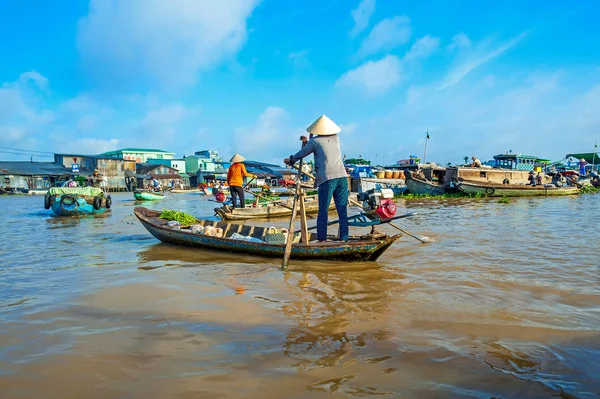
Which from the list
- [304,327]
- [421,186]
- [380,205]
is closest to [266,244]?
[380,205]

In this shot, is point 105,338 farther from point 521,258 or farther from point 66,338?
point 521,258

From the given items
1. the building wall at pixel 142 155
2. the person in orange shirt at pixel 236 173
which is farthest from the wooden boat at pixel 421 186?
the building wall at pixel 142 155

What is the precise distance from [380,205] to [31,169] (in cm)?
4695

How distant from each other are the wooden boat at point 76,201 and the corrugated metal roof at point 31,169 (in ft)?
98.6

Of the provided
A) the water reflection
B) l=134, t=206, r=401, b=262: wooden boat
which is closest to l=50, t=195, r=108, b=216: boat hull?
l=134, t=206, r=401, b=262: wooden boat

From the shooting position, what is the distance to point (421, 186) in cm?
2514

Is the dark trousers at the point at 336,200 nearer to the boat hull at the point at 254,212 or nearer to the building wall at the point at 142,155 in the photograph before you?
the boat hull at the point at 254,212

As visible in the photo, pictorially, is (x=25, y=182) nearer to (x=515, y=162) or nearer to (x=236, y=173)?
(x=236, y=173)

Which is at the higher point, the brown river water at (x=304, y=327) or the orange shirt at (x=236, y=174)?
the orange shirt at (x=236, y=174)

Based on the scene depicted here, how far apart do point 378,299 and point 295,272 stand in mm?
1687

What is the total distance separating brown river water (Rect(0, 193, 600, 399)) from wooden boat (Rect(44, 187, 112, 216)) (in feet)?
30.6

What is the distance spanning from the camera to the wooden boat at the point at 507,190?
2198cm

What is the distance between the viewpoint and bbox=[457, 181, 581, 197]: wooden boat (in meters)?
22.0

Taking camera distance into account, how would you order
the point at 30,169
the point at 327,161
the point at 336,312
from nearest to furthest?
the point at 336,312 < the point at 327,161 < the point at 30,169
